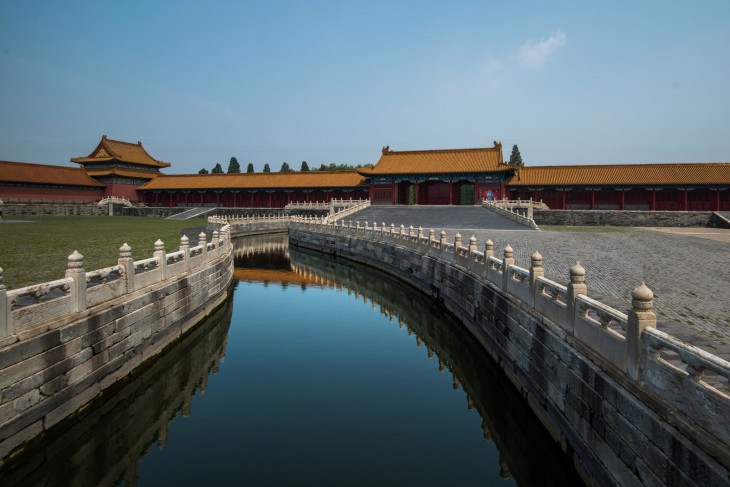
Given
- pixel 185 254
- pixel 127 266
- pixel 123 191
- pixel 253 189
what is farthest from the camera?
pixel 123 191

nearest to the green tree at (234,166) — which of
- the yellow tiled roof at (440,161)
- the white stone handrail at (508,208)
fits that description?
the yellow tiled roof at (440,161)

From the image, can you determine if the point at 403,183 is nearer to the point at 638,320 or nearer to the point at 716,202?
the point at 716,202

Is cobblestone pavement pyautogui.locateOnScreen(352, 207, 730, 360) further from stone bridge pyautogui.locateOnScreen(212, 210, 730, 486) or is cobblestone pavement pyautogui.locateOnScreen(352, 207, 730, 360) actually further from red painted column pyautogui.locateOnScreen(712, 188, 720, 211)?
red painted column pyautogui.locateOnScreen(712, 188, 720, 211)

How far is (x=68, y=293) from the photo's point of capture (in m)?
8.83

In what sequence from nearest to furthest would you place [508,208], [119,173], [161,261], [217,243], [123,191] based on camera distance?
[161,261]
[217,243]
[508,208]
[119,173]
[123,191]

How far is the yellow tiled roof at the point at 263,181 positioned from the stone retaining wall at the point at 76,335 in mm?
46460

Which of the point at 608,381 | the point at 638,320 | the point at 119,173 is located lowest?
the point at 608,381

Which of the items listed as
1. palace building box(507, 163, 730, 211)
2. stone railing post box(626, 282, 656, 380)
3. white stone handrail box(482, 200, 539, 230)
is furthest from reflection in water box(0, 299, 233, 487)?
palace building box(507, 163, 730, 211)

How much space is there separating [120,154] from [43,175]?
457 inches

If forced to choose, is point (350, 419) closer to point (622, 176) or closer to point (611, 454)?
point (611, 454)

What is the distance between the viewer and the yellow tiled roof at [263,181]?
59.8m

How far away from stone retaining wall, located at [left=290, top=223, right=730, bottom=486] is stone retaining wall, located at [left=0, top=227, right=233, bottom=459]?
8.25 m

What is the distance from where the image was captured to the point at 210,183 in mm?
65375

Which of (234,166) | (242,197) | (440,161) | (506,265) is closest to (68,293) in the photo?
(506,265)
